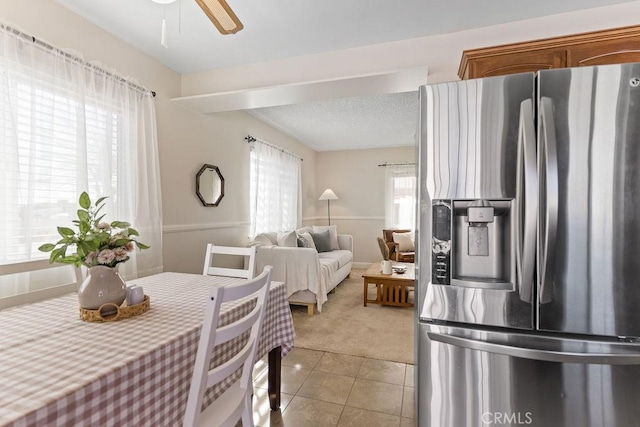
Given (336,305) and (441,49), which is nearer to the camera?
(441,49)

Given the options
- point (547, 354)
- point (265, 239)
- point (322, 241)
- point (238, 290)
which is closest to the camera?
point (238, 290)

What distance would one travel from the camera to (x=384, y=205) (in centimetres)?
625

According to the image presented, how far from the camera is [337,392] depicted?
79.2 inches

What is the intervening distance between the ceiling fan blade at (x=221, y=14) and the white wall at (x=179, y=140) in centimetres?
132

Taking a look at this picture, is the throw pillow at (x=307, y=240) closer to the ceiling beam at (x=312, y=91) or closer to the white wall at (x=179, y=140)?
the white wall at (x=179, y=140)

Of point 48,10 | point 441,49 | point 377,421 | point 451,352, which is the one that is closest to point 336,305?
point 377,421

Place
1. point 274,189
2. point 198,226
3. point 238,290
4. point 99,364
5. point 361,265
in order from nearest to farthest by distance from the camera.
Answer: point 99,364, point 238,290, point 198,226, point 274,189, point 361,265

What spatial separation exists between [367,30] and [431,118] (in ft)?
4.20

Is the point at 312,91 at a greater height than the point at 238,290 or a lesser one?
greater

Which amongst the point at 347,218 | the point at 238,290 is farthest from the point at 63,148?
the point at 347,218

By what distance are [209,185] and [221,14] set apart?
2233mm

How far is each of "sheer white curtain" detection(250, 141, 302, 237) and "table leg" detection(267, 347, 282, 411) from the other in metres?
2.42

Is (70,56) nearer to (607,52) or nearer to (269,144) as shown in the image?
(269,144)

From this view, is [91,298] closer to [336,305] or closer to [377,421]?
[377,421]
